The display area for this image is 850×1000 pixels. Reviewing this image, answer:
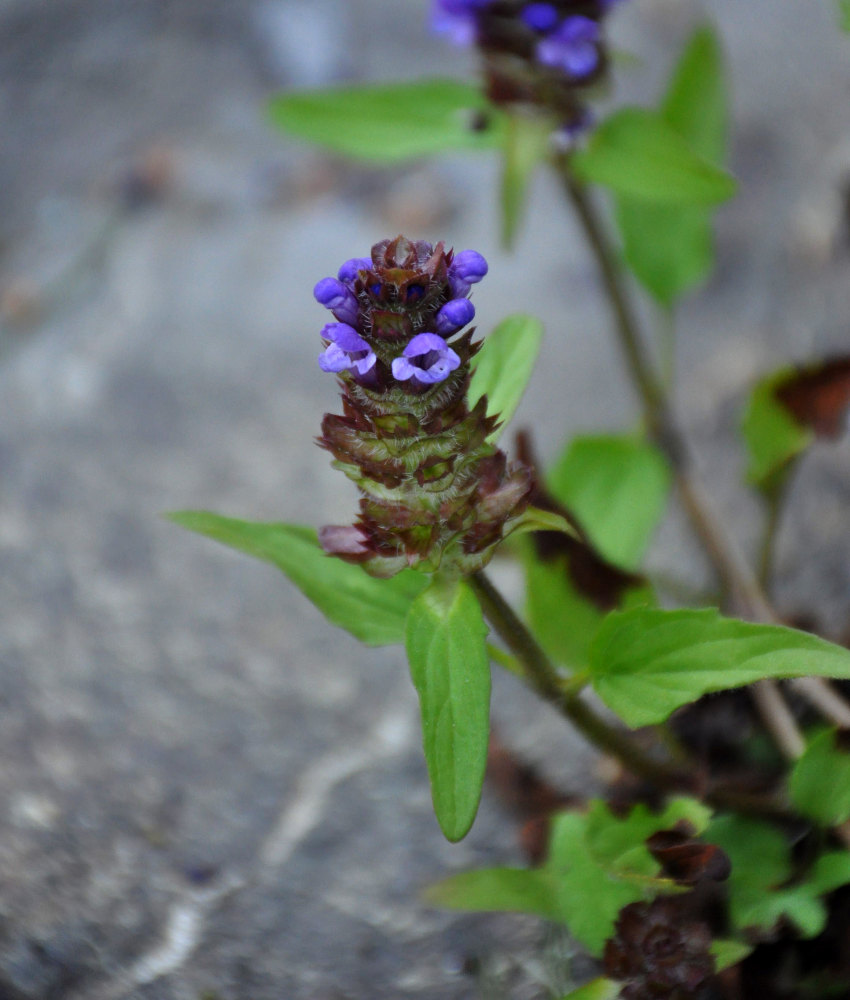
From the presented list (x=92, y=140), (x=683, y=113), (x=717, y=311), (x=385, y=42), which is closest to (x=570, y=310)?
(x=717, y=311)

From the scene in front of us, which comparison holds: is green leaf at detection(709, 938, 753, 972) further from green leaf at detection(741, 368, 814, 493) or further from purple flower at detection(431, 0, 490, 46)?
purple flower at detection(431, 0, 490, 46)

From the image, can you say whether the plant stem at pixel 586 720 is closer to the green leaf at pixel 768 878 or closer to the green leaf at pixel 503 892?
the green leaf at pixel 768 878

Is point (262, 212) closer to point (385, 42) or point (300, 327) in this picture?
point (300, 327)

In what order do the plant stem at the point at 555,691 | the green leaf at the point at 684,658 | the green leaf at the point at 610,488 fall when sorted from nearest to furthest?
1. the green leaf at the point at 684,658
2. the plant stem at the point at 555,691
3. the green leaf at the point at 610,488

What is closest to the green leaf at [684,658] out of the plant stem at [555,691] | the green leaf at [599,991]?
the plant stem at [555,691]

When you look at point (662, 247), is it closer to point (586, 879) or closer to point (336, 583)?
point (336, 583)

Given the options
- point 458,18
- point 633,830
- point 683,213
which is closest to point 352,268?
point 633,830
